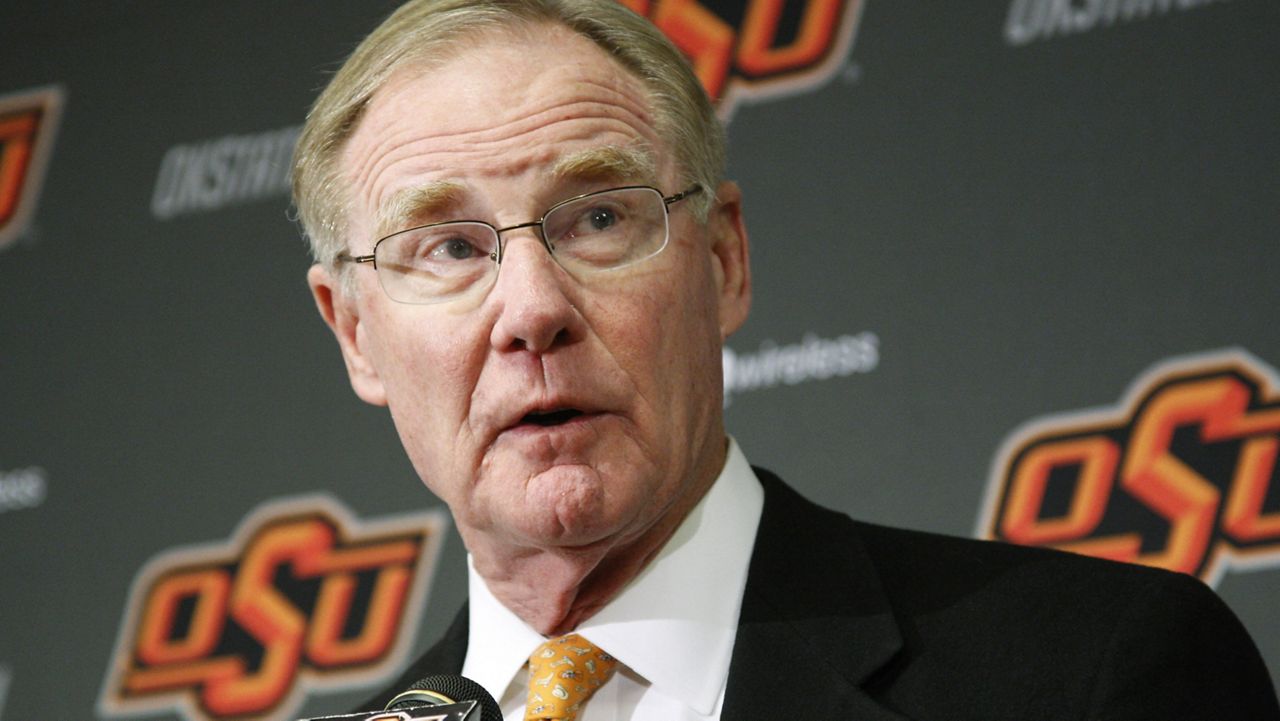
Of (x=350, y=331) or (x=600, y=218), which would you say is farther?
(x=350, y=331)

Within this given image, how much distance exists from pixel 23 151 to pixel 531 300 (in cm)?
233

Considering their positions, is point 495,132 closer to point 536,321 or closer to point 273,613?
point 536,321

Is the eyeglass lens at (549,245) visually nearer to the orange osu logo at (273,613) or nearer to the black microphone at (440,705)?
the black microphone at (440,705)

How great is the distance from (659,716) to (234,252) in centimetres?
195

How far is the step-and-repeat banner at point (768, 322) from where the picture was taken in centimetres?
243

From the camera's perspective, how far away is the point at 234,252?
3.26 m

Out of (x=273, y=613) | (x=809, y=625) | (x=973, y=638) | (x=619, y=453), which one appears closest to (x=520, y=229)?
(x=619, y=453)

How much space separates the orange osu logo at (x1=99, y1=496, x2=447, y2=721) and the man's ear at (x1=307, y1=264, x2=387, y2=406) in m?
1.09

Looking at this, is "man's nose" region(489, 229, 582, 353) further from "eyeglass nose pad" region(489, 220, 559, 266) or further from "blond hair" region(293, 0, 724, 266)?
"blond hair" region(293, 0, 724, 266)

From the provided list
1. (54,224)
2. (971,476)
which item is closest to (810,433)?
(971,476)

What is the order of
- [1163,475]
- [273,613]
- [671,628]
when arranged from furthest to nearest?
[273,613], [1163,475], [671,628]

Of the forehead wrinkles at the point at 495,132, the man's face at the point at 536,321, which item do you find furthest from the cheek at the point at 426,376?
the forehead wrinkles at the point at 495,132

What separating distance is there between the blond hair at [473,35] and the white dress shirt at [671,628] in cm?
35

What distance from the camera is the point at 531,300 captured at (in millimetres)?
1562
